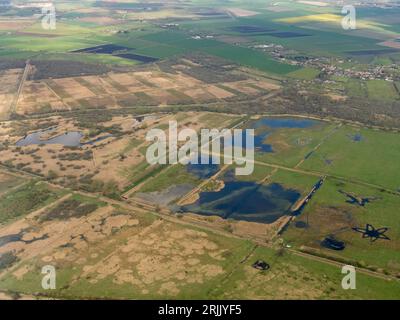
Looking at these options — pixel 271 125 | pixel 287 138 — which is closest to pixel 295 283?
pixel 287 138

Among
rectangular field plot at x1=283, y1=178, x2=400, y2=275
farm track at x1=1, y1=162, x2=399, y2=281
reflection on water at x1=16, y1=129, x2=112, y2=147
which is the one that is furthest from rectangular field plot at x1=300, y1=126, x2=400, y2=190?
reflection on water at x1=16, y1=129, x2=112, y2=147

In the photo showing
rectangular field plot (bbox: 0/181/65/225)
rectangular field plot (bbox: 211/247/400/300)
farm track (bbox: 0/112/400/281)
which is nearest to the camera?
rectangular field plot (bbox: 211/247/400/300)

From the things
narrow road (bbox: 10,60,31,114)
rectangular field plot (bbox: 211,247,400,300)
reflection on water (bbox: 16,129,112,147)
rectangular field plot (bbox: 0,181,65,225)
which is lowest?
rectangular field plot (bbox: 211,247,400,300)

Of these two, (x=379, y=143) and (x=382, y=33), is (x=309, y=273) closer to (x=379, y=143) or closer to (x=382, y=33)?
(x=379, y=143)

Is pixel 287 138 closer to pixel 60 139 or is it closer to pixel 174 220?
pixel 174 220

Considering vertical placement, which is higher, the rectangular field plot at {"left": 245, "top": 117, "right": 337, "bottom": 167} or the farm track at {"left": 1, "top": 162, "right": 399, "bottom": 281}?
the rectangular field plot at {"left": 245, "top": 117, "right": 337, "bottom": 167}

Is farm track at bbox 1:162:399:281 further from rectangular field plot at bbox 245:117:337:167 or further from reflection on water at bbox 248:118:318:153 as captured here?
reflection on water at bbox 248:118:318:153

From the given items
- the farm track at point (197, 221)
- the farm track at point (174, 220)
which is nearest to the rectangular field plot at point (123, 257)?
the farm track at point (174, 220)
